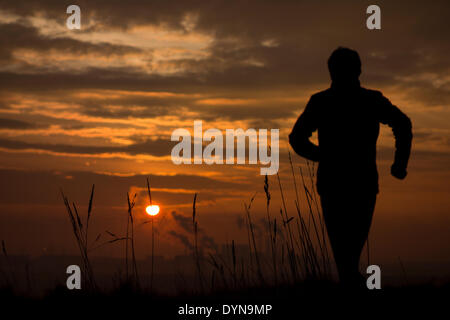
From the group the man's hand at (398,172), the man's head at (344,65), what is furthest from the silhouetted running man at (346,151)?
the man's hand at (398,172)

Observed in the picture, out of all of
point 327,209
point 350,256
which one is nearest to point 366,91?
point 327,209

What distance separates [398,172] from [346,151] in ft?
2.28

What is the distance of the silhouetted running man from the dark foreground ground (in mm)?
424

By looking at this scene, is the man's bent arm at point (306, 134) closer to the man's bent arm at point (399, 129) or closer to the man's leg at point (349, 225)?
the man's leg at point (349, 225)

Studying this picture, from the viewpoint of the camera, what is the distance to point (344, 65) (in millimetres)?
4688

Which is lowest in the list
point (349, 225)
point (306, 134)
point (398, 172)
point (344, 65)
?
point (349, 225)

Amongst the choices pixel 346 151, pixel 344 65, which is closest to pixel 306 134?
pixel 346 151

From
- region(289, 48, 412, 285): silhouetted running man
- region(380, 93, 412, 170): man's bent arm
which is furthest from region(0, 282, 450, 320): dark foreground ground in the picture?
region(380, 93, 412, 170): man's bent arm

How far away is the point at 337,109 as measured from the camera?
471cm

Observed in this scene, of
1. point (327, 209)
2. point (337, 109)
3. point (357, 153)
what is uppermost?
point (337, 109)

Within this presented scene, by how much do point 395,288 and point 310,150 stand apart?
2.23 m
